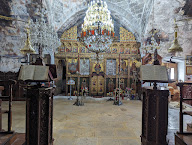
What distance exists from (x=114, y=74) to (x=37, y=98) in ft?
31.3

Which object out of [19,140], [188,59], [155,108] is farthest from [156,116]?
[188,59]

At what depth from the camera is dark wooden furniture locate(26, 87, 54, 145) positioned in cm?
265

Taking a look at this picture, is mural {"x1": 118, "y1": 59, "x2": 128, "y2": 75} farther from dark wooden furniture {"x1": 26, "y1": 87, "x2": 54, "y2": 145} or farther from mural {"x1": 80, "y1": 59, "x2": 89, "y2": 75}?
dark wooden furniture {"x1": 26, "y1": 87, "x2": 54, "y2": 145}

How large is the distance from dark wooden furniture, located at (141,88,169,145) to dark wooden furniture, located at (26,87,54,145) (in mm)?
2098

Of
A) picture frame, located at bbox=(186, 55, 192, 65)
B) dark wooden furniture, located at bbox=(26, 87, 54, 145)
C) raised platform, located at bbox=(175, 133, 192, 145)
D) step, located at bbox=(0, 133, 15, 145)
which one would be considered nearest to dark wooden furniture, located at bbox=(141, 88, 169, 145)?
raised platform, located at bbox=(175, 133, 192, 145)

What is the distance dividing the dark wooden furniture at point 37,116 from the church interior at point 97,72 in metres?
0.02

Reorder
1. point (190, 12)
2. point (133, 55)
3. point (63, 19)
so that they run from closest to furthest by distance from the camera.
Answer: point (190, 12)
point (63, 19)
point (133, 55)

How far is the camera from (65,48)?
1161 centimetres

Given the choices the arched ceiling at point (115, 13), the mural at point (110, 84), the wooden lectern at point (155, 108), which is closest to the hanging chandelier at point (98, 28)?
the arched ceiling at point (115, 13)

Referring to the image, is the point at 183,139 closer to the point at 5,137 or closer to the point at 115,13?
the point at 5,137

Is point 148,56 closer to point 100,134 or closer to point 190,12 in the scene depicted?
point 190,12

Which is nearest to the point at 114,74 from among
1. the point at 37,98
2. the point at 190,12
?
the point at 190,12

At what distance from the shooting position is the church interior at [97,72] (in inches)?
116

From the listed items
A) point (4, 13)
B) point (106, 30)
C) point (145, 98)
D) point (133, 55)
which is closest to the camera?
point (145, 98)
